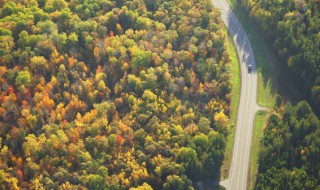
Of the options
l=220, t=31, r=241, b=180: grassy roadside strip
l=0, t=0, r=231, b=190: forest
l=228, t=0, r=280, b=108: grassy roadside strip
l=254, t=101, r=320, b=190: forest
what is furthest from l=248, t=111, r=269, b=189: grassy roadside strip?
l=0, t=0, r=231, b=190: forest

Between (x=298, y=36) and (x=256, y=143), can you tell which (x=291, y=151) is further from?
(x=298, y=36)

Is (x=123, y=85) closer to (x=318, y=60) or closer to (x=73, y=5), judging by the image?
(x=73, y=5)

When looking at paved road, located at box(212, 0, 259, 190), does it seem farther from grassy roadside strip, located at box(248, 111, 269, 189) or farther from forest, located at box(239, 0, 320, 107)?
forest, located at box(239, 0, 320, 107)

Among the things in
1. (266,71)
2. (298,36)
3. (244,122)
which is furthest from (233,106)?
(298,36)

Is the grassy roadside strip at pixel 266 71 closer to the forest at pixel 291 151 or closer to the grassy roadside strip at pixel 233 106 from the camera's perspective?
the grassy roadside strip at pixel 233 106

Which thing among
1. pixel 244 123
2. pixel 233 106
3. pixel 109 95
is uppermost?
pixel 233 106

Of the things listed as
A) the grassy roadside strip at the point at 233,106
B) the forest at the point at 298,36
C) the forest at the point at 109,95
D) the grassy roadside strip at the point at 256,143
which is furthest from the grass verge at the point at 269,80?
the forest at the point at 109,95

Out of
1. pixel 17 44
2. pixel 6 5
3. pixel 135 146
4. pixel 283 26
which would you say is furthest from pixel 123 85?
pixel 283 26
